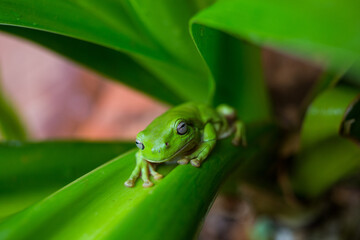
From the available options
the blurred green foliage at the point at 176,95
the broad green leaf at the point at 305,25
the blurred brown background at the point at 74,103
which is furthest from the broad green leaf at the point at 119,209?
the blurred brown background at the point at 74,103

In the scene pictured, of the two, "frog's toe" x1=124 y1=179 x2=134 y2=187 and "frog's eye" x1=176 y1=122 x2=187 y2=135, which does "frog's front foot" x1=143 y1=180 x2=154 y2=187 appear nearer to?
"frog's toe" x1=124 y1=179 x2=134 y2=187

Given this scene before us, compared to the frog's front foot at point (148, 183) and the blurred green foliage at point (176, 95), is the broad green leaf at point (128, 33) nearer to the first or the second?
the blurred green foliage at point (176, 95)

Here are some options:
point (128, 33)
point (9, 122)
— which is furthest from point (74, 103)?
point (128, 33)

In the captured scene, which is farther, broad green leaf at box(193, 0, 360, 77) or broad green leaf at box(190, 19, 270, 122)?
broad green leaf at box(190, 19, 270, 122)

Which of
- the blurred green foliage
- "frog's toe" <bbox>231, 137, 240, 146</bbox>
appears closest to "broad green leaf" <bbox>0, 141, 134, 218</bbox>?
the blurred green foliage

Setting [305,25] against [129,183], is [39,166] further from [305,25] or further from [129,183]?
[305,25]

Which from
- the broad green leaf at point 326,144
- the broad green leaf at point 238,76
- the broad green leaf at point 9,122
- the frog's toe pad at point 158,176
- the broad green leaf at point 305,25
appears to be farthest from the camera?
the broad green leaf at point 9,122
